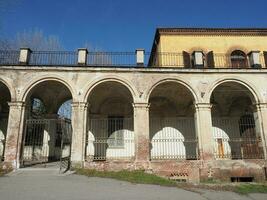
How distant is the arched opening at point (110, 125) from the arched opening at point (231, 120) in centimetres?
562

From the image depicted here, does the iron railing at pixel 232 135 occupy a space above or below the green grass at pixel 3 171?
above

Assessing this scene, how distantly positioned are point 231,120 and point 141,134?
298 inches

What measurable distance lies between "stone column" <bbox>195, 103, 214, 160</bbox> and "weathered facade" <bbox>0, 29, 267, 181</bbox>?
50 mm

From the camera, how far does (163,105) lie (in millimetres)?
17406

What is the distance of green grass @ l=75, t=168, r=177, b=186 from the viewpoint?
10.1 meters

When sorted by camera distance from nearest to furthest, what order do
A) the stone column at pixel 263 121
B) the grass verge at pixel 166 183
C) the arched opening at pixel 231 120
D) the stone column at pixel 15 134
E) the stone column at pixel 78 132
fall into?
the grass verge at pixel 166 183 < the stone column at pixel 15 134 < the stone column at pixel 78 132 < the stone column at pixel 263 121 < the arched opening at pixel 231 120

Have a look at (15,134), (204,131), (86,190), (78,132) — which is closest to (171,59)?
(204,131)

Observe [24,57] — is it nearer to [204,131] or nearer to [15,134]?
[15,134]

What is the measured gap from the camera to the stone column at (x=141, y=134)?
41.4 ft

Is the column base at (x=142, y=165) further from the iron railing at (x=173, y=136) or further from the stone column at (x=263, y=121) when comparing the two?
the stone column at (x=263, y=121)

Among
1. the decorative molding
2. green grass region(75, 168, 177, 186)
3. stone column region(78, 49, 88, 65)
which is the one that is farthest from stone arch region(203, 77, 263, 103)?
stone column region(78, 49, 88, 65)

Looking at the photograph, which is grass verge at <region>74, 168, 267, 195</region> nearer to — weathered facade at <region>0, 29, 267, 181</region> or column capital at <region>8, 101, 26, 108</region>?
weathered facade at <region>0, 29, 267, 181</region>

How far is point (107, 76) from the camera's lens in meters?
13.6

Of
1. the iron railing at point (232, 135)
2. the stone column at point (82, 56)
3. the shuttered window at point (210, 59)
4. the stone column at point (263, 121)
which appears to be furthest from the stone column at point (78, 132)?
the stone column at point (263, 121)
